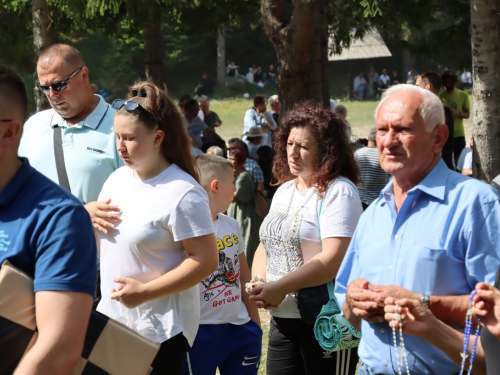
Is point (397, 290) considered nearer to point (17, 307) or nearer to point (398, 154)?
point (398, 154)

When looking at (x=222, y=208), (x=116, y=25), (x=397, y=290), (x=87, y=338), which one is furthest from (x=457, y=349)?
(x=116, y=25)

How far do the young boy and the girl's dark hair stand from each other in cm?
54

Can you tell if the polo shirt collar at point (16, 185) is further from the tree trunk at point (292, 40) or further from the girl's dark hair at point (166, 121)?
the tree trunk at point (292, 40)

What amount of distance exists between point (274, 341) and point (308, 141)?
1181 mm

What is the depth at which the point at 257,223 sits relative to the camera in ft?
27.7

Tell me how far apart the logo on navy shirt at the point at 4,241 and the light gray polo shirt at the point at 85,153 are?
1.99 m

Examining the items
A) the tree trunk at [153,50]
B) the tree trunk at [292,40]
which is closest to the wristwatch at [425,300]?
the tree trunk at [292,40]

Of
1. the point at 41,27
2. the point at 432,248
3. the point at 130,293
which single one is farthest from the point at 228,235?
the point at 41,27

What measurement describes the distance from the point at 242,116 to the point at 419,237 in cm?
3012

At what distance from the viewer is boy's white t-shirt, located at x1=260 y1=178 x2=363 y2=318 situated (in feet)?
13.4

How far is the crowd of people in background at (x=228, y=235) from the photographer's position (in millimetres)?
2271

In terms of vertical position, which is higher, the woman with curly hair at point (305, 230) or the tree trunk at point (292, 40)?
the tree trunk at point (292, 40)

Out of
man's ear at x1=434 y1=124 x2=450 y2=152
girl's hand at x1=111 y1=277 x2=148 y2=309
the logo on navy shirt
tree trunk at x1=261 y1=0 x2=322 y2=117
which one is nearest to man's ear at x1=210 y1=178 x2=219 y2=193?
girl's hand at x1=111 y1=277 x2=148 y2=309

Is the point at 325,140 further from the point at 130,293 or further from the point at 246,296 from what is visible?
the point at 130,293
